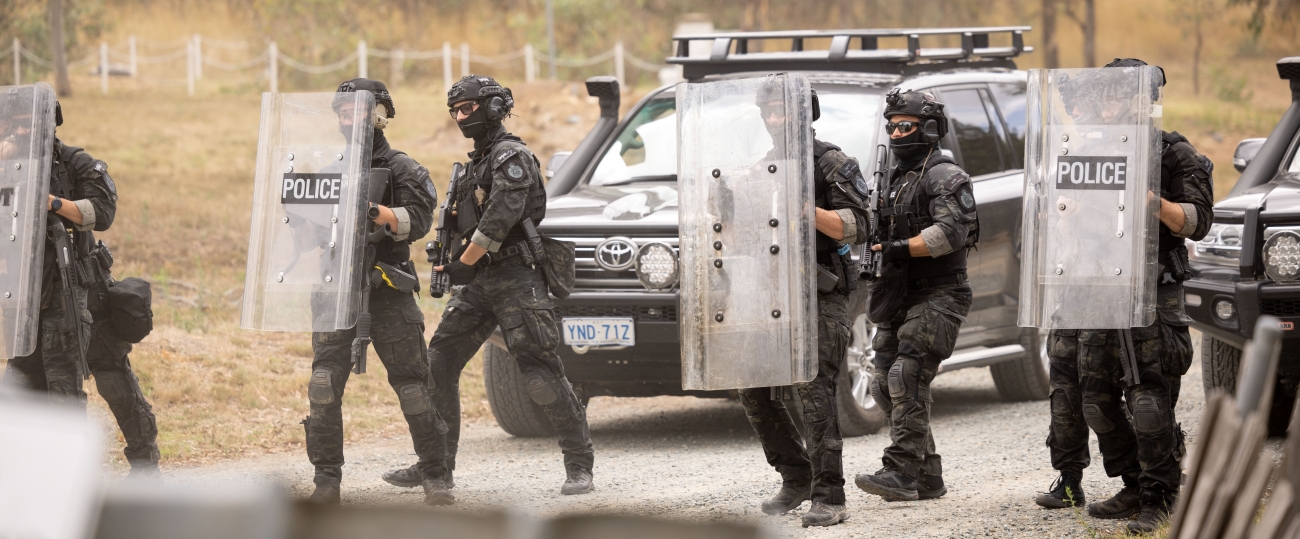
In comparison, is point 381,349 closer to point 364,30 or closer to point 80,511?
point 80,511

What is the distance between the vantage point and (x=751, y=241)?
5.10m

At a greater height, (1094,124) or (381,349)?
(1094,124)

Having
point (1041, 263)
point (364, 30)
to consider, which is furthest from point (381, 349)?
point (364, 30)

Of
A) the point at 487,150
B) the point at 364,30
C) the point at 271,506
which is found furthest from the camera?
the point at 364,30

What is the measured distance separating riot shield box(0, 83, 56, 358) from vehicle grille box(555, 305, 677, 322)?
237 cm

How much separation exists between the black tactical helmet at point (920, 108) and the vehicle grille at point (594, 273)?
1352mm

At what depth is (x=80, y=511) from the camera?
1245mm

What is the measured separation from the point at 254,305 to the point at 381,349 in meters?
0.57

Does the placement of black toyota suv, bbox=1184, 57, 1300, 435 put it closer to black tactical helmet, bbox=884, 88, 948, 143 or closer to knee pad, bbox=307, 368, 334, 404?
black tactical helmet, bbox=884, 88, 948, 143

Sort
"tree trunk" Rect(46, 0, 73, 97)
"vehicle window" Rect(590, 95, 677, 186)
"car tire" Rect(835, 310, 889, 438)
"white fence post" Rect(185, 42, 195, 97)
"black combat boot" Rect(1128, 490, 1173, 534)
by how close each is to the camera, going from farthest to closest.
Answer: "white fence post" Rect(185, 42, 195, 97) → "tree trunk" Rect(46, 0, 73, 97) → "vehicle window" Rect(590, 95, 677, 186) → "car tire" Rect(835, 310, 889, 438) → "black combat boot" Rect(1128, 490, 1173, 534)

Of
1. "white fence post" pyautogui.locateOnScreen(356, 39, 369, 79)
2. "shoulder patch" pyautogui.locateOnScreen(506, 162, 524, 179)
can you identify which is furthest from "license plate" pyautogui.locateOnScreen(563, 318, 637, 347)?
"white fence post" pyautogui.locateOnScreen(356, 39, 369, 79)

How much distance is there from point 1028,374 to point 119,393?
5225mm

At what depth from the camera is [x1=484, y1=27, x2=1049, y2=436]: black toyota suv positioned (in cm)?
648

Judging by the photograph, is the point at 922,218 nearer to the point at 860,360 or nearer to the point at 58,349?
the point at 860,360
